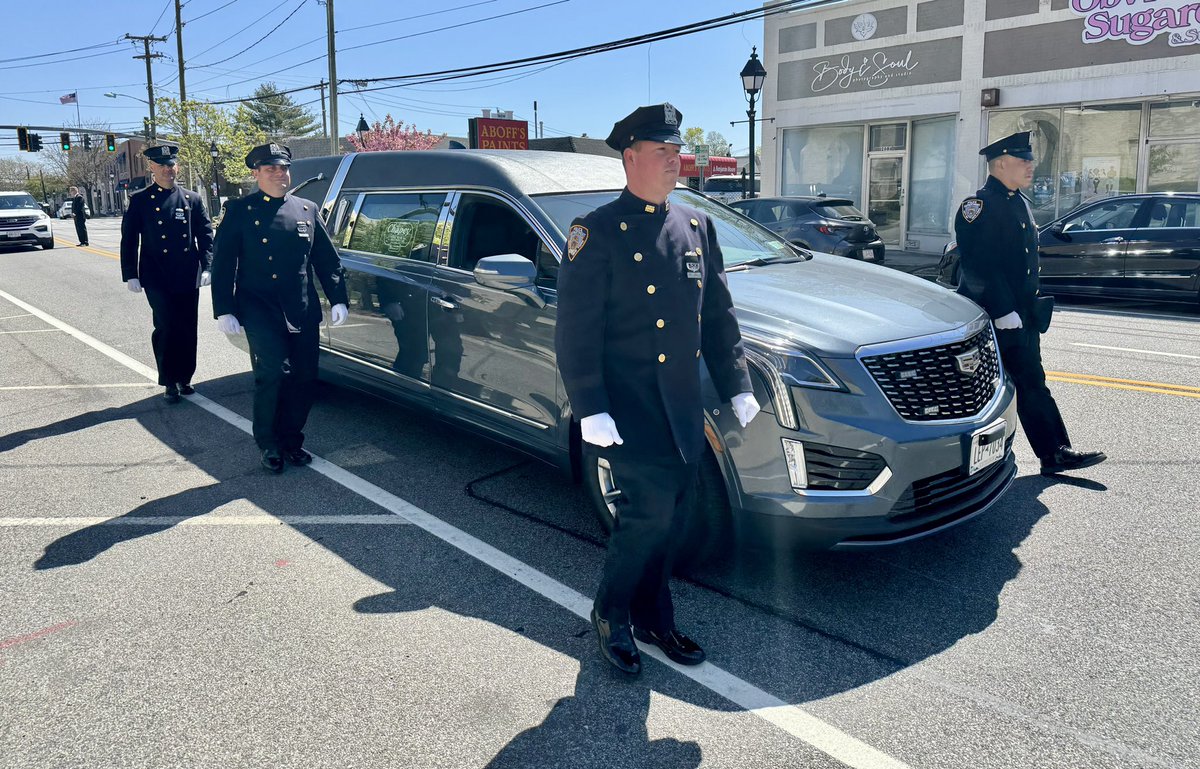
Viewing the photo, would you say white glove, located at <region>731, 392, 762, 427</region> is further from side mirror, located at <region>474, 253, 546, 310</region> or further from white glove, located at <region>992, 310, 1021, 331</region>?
white glove, located at <region>992, 310, 1021, 331</region>

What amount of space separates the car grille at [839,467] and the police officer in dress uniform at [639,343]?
20.8 inches

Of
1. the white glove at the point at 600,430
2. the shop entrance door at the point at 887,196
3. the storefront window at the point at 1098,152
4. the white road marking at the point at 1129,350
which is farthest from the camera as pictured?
the shop entrance door at the point at 887,196

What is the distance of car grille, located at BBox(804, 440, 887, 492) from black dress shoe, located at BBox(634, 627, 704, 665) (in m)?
0.73

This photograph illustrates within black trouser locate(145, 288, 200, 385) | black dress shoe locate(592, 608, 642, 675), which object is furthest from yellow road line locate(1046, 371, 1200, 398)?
black trouser locate(145, 288, 200, 385)

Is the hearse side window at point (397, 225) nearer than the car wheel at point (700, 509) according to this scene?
No

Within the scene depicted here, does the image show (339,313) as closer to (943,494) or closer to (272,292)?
(272,292)

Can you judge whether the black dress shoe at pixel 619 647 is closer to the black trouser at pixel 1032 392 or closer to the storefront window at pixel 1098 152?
the black trouser at pixel 1032 392

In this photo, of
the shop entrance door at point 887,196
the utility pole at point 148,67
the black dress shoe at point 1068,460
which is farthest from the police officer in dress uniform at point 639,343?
the utility pole at point 148,67

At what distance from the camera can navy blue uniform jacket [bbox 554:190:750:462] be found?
9.93 ft

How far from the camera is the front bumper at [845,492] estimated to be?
3447mm

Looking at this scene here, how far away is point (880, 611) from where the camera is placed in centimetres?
366

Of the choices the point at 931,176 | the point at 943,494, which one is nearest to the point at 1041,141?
the point at 931,176

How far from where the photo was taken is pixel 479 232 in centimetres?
515

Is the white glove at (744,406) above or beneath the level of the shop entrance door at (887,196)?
beneath
